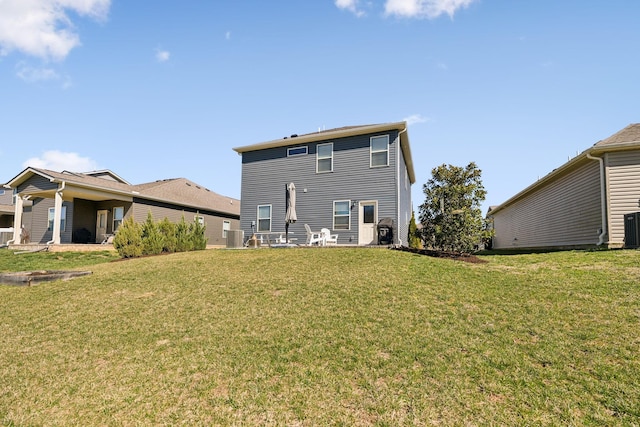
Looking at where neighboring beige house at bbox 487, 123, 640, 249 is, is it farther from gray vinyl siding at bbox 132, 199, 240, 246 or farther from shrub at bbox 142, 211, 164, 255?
gray vinyl siding at bbox 132, 199, 240, 246

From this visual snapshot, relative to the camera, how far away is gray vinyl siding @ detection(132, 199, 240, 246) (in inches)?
836

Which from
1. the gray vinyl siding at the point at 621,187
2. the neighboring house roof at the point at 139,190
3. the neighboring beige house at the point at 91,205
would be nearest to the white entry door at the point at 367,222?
the gray vinyl siding at the point at 621,187

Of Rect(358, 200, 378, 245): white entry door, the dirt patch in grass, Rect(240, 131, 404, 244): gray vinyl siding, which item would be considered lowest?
the dirt patch in grass

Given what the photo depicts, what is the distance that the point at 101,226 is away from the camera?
22.4m

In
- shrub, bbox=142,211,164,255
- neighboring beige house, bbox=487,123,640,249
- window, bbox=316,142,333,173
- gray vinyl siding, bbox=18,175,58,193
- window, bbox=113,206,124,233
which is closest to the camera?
neighboring beige house, bbox=487,123,640,249

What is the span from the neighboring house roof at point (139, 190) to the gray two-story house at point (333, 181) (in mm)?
7171

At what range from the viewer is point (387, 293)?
6215 mm

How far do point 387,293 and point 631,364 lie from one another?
328cm

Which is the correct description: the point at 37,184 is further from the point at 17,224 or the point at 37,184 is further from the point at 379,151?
the point at 379,151

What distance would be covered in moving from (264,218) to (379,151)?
6.48 metres

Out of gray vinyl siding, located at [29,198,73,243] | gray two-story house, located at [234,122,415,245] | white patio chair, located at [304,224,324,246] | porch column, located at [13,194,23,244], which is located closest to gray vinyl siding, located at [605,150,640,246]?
gray two-story house, located at [234,122,415,245]

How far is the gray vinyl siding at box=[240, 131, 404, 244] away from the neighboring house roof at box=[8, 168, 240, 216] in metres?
7.16

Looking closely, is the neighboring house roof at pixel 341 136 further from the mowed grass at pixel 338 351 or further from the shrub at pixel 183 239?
the mowed grass at pixel 338 351

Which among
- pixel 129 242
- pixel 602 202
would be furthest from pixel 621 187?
pixel 129 242
